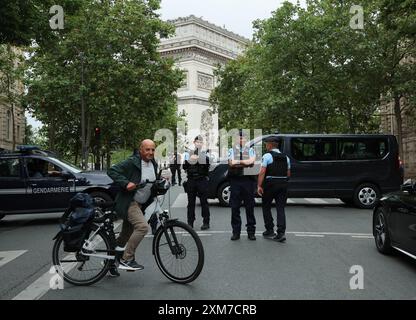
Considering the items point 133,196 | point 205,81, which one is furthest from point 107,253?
point 205,81

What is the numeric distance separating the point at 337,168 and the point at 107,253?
957cm

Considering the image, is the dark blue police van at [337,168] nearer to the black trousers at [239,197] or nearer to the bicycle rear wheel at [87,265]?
the black trousers at [239,197]

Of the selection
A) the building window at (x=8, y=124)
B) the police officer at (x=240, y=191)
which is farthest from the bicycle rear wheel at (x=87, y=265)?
the building window at (x=8, y=124)

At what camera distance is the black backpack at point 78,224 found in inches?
233

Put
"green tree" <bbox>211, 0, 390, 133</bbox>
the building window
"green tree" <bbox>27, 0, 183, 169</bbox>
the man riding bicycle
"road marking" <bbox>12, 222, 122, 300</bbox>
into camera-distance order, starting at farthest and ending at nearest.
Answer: the building window < "green tree" <bbox>27, 0, 183, 169</bbox> < "green tree" <bbox>211, 0, 390, 133</bbox> < the man riding bicycle < "road marking" <bbox>12, 222, 122, 300</bbox>

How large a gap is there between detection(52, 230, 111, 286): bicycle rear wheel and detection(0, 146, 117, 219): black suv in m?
5.56

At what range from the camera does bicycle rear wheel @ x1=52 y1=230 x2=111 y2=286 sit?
6000mm

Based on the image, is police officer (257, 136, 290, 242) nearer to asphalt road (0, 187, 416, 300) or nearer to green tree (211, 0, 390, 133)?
asphalt road (0, 187, 416, 300)

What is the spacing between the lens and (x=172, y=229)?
5914 millimetres

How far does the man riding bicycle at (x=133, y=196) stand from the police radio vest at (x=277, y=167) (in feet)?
10.5

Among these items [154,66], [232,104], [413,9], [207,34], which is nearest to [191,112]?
[207,34]

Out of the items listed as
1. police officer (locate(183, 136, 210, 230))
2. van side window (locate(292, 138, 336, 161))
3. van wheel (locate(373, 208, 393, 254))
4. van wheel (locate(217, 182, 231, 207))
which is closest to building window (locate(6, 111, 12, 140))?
van wheel (locate(217, 182, 231, 207))
